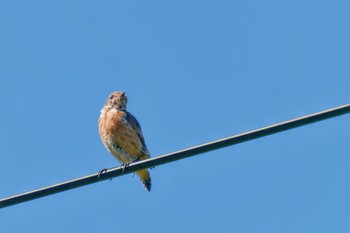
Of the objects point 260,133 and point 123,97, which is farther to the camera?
point 123,97

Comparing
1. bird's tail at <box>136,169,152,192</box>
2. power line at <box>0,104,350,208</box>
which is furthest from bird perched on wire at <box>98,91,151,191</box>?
power line at <box>0,104,350,208</box>

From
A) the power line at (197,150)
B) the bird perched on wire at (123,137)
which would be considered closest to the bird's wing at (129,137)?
the bird perched on wire at (123,137)

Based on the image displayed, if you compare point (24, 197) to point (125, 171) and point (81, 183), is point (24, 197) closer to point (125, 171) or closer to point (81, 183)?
point (81, 183)

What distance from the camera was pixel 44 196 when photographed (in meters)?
7.36

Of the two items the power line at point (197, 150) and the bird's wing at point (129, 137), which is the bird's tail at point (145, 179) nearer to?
the bird's wing at point (129, 137)

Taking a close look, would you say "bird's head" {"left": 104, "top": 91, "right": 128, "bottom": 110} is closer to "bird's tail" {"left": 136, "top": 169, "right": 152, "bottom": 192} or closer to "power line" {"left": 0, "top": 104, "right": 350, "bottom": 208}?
"bird's tail" {"left": 136, "top": 169, "right": 152, "bottom": 192}

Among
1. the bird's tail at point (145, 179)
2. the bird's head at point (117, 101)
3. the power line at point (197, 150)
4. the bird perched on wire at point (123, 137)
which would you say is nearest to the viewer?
the power line at point (197, 150)

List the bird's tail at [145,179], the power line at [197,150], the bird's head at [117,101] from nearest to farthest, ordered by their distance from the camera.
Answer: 1. the power line at [197,150]
2. the bird's tail at [145,179]
3. the bird's head at [117,101]

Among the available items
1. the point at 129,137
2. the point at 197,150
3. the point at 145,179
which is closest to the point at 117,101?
the point at 129,137

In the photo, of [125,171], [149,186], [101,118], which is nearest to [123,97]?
[101,118]

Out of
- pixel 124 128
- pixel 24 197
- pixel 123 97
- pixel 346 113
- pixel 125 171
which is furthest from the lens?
pixel 123 97

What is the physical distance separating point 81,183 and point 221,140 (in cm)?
139

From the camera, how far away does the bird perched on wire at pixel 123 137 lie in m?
14.3

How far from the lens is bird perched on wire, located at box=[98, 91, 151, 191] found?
14344mm
